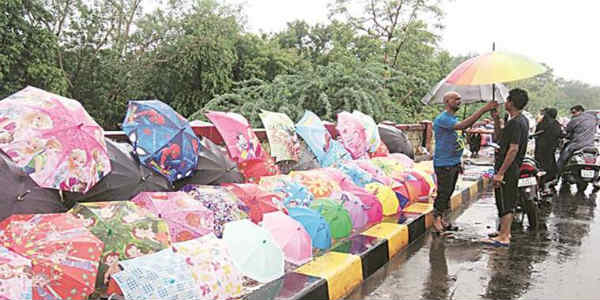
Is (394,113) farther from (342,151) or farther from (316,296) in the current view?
(316,296)

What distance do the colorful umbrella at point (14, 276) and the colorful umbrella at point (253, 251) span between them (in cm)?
127

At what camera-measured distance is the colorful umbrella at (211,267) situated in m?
3.14

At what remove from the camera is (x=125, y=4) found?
72.6ft

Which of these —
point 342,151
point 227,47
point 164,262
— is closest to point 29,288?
point 164,262

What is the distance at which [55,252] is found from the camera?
2.91 metres

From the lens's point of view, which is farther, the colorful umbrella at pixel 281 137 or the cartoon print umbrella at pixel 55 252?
the colorful umbrella at pixel 281 137

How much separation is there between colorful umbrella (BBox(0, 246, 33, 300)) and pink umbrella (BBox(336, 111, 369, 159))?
16.1 ft

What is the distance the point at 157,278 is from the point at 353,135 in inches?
181

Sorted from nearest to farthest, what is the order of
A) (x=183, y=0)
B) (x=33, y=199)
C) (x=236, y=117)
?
(x=33, y=199)
(x=236, y=117)
(x=183, y=0)

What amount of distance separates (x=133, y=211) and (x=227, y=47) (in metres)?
19.6

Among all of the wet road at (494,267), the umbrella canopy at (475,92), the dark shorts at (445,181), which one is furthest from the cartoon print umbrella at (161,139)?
the umbrella canopy at (475,92)

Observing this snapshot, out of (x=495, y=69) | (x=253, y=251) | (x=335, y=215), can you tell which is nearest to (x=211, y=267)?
(x=253, y=251)

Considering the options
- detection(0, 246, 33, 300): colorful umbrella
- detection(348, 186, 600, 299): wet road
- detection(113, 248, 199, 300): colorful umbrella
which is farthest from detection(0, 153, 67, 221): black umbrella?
detection(348, 186, 600, 299): wet road

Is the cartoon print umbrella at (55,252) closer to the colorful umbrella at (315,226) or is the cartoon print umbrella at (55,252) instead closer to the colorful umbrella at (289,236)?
the colorful umbrella at (289,236)
